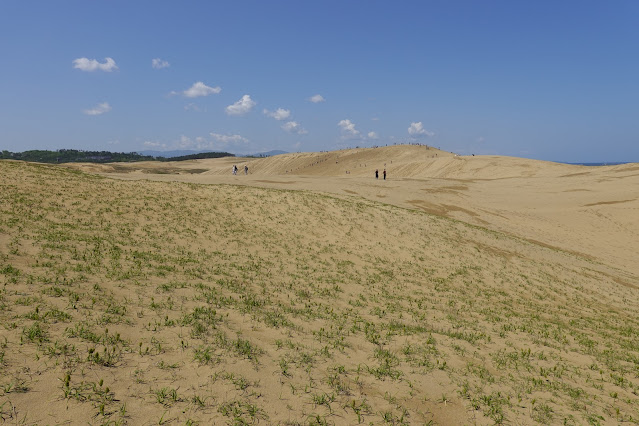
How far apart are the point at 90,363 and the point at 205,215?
14437 mm

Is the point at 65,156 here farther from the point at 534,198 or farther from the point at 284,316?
the point at 284,316

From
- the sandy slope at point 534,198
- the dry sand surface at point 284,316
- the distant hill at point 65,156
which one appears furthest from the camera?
the distant hill at point 65,156

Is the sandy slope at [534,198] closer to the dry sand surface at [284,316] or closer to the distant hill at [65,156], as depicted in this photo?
the dry sand surface at [284,316]

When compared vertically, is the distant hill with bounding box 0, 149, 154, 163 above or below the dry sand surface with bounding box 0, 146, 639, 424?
above

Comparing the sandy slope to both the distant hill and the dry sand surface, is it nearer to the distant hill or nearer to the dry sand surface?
the dry sand surface

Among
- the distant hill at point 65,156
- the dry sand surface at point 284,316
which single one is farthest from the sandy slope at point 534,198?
the distant hill at point 65,156

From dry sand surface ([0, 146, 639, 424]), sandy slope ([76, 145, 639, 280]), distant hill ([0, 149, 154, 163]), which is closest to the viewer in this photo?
dry sand surface ([0, 146, 639, 424])

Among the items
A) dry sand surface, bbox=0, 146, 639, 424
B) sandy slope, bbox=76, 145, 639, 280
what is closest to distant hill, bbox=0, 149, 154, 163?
sandy slope, bbox=76, 145, 639, 280

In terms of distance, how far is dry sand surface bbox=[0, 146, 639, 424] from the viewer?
5.84m

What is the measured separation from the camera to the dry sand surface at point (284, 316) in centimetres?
584

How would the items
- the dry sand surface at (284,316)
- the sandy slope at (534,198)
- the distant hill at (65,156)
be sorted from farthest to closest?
1. the distant hill at (65,156)
2. the sandy slope at (534,198)
3. the dry sand surface at (284,316)

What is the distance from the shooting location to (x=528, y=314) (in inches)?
530

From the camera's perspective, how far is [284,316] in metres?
9.77

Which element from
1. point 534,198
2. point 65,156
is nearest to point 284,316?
point 534,198
